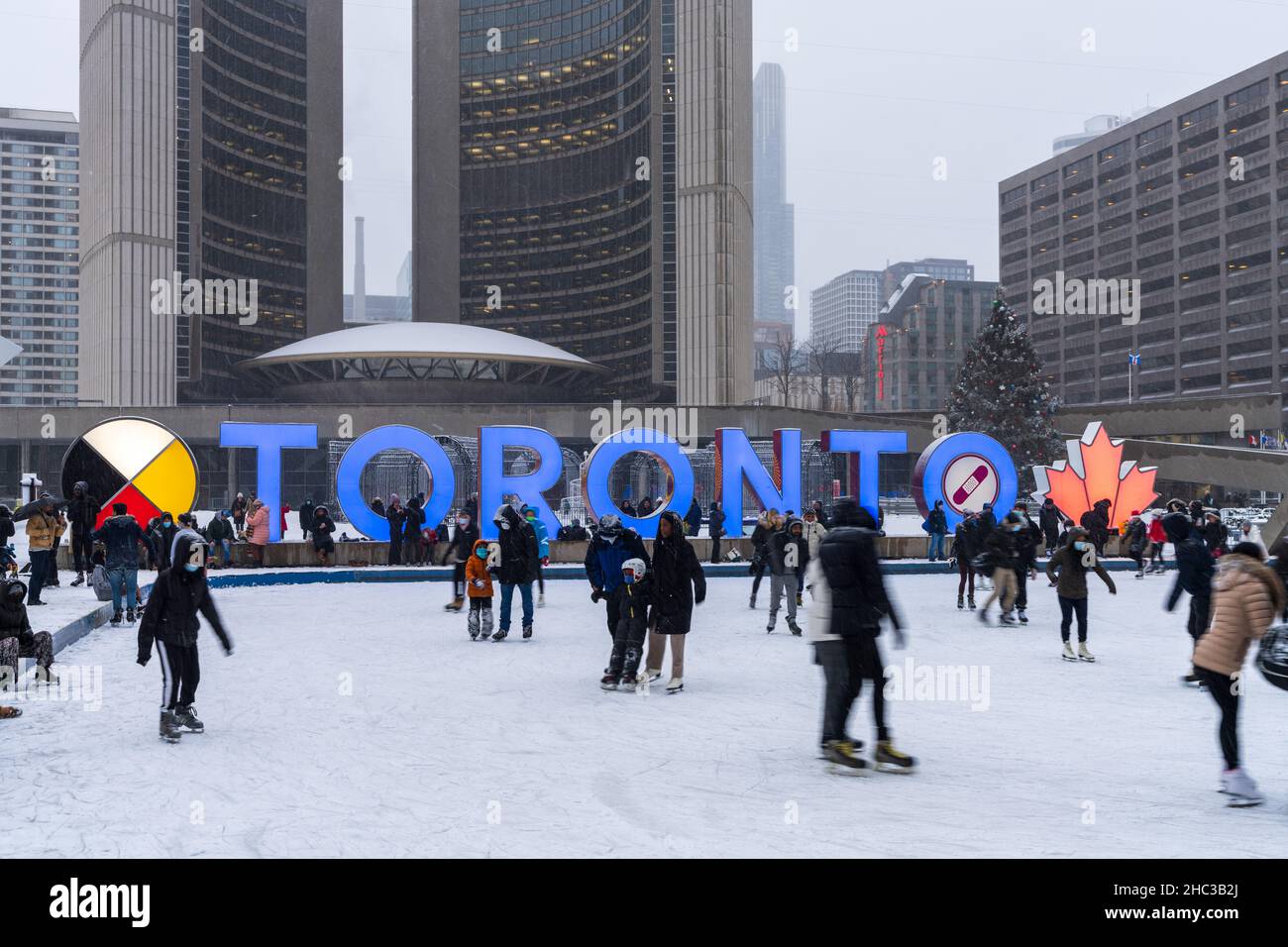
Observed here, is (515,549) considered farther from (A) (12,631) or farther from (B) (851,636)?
(B) (851,636)

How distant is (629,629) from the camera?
10.3 meters

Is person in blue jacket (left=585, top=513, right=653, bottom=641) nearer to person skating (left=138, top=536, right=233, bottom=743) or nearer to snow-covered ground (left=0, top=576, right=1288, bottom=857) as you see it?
snow-covered ground (left=0, top=576, right=1288, bottom=857)

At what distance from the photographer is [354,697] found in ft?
32.9

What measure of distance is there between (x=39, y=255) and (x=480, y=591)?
166 metres

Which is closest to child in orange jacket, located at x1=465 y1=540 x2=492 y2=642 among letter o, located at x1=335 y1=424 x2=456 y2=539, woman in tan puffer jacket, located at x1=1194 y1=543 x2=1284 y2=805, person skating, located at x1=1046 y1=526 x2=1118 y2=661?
person skating, located at x1=1046 y1=526 x2=1118 y2=661

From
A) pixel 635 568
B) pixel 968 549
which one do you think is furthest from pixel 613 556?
pixel 968 549

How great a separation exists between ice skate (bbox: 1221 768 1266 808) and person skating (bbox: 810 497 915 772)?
1845mm

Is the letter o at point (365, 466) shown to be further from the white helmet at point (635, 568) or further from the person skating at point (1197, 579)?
the person skating at point (1197, 579)
